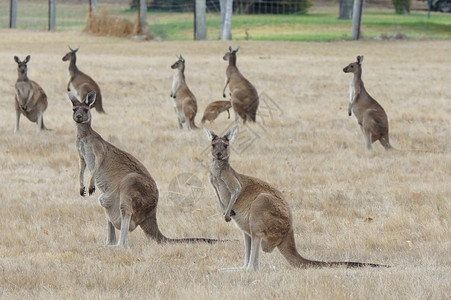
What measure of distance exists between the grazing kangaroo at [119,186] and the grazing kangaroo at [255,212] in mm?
697

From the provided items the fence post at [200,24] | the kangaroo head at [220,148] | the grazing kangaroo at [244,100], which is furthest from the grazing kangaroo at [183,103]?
the fence post at [200,24]

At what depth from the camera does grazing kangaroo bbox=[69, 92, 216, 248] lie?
6.32m

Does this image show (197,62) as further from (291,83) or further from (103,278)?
(103,278)

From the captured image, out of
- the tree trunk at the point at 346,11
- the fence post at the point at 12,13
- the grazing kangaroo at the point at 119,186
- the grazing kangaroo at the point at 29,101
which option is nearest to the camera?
the grazing kangaroo at the point at 119,186

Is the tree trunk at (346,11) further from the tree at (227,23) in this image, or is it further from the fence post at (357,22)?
the tree at (227,23)

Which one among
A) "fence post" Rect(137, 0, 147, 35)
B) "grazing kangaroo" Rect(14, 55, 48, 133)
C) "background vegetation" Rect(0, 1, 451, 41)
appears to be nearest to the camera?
"grazing kangaroo" Rect(14, 55, 48, 133)

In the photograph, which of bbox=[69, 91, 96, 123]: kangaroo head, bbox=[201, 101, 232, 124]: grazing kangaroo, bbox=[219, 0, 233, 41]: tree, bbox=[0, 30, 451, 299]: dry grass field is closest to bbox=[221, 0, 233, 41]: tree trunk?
bbox=[219, 0, 233, 41]: tree

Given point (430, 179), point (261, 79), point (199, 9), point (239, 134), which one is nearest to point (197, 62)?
point (261, 79)

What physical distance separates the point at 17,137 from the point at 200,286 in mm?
7318

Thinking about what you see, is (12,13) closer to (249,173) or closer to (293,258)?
(249,173)

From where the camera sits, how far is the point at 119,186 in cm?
642

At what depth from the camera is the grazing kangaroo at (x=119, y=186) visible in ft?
20.7

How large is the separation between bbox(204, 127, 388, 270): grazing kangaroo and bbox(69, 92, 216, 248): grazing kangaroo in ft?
2.29

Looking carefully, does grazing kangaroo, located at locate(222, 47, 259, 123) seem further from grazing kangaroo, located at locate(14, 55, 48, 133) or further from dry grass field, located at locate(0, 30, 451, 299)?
grazing kangaroo, located at locate(14, 55, 48, 133)
